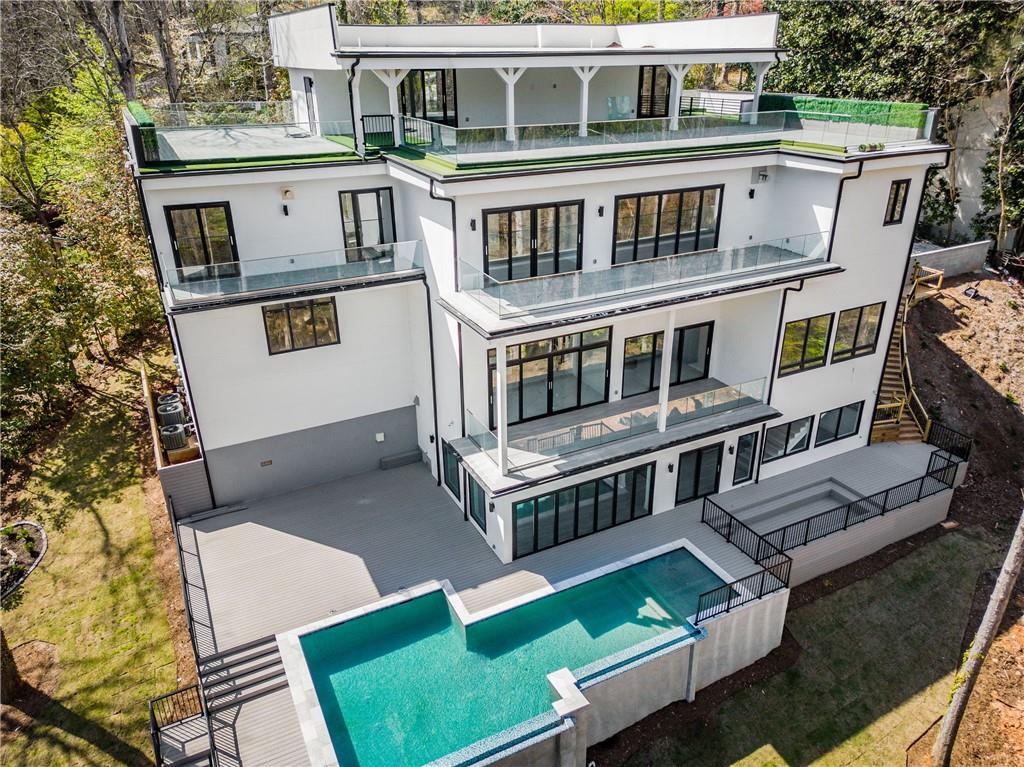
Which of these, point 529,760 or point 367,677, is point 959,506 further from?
point 367,677

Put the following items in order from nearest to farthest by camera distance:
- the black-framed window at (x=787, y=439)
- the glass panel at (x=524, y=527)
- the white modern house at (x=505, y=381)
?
1. the white modern house at (x=505, y=381)
2. the glass panel at (x=524, y=527)
3. the black-framed window at (x=787, y=439)

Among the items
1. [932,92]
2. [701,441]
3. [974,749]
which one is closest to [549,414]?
[701,441]

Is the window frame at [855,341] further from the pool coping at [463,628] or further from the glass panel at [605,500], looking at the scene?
the glass panel at [605,500]

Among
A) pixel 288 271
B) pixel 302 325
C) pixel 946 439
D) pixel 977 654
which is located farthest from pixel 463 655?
pixel 946 439

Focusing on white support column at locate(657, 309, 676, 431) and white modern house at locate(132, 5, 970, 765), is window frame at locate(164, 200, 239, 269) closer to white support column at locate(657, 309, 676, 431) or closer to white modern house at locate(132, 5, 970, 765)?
white modern house at locate(132, 5, 970, 765)

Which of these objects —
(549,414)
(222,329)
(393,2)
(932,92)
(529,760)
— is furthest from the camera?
(393,2)

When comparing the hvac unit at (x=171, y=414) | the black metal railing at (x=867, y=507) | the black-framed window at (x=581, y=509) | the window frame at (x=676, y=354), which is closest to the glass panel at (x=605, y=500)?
the black-framed window at (x=581, y=509)

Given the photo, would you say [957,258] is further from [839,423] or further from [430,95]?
[430,95]
